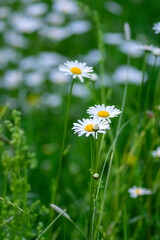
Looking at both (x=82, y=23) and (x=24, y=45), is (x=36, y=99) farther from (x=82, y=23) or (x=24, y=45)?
(x=82, y=23)

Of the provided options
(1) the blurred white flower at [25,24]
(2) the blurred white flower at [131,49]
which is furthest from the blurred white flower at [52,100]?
(1) the blurred white flower at [25,24]

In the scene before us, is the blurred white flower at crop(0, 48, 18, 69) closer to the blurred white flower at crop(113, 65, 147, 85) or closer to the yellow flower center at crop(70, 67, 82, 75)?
the blurred white flower at crop(113, 65, 147, 85)

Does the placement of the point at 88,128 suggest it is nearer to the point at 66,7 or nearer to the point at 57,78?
the point at 57,78

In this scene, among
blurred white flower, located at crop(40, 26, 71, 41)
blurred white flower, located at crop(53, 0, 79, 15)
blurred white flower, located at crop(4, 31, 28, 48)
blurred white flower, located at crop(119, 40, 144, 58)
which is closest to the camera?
blurred white flower, located at crop(119, 40, 144, 58)

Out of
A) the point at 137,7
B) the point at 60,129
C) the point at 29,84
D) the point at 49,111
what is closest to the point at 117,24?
the point at 137,7

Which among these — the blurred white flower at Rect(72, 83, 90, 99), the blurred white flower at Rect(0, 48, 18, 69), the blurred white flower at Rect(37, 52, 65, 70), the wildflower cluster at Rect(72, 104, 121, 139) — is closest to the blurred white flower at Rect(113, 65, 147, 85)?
the blurred white flower at Rect(72, 83, 90, 99)

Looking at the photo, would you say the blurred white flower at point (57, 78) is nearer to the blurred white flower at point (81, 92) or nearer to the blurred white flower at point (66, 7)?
the blurred white flower at point (81, 92)

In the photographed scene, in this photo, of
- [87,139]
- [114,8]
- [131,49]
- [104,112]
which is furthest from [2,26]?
[104,112]
